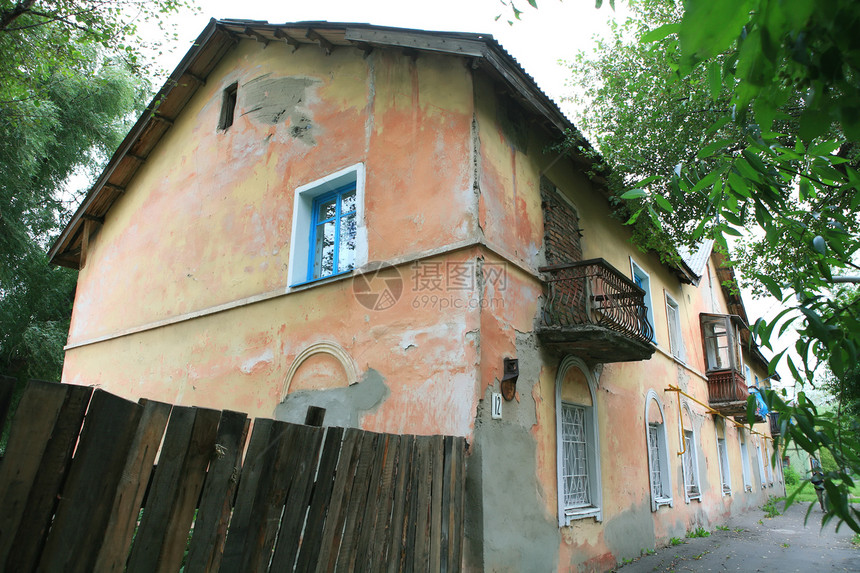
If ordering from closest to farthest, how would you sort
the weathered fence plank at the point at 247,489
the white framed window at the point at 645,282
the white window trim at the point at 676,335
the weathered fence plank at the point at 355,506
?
1. the weathered fence plank at the point at 247,489
2. the weathered fence plank at the point at 355,506
3. the white framed window at the point at 645,282
4. the white window trim at the point at 676,335

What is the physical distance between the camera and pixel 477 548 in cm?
534

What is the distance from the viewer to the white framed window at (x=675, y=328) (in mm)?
13359

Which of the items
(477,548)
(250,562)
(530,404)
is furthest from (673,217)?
(250,562)

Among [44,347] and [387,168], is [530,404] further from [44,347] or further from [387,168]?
[44,347]

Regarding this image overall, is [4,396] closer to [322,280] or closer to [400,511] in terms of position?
[400,511]

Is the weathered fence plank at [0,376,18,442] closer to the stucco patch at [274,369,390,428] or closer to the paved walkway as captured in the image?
the stucco patch at [274,369,390,428]

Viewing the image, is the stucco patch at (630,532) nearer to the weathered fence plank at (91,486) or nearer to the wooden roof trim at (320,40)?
the weathered fence plank at (91,486)

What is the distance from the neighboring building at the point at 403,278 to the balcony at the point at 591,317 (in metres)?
0.04

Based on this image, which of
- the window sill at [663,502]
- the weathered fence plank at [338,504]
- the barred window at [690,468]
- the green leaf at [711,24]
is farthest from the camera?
the barred window at [690,468]

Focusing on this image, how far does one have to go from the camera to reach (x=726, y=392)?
15359 millimetres

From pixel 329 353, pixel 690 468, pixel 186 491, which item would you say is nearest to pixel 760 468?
pixel 690 468

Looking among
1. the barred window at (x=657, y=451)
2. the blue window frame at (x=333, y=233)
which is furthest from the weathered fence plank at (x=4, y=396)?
the barred window at (x=657, y=451)

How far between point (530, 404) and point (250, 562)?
13.3 feet

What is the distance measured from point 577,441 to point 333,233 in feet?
15.2
